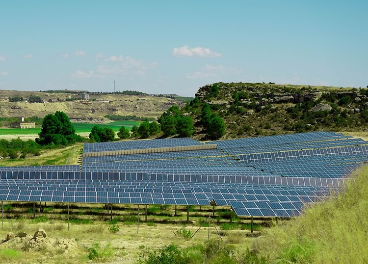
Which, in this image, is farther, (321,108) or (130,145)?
(321,108)

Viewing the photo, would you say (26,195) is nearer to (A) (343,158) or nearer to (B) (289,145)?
(A) (343,158)

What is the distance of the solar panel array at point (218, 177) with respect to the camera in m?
28.2

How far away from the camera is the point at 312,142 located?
61500mm

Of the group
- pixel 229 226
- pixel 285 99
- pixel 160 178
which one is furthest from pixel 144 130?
pixel 229 226

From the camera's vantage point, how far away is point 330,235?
47.0 feet

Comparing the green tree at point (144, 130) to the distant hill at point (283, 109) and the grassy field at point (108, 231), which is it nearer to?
the distant hill at point (283, 109)

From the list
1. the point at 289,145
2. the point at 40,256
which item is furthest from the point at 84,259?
the point at 289,145

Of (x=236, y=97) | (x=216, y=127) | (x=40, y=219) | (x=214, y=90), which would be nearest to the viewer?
(x=40, y=219)

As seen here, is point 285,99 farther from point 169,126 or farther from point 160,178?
point 160,178

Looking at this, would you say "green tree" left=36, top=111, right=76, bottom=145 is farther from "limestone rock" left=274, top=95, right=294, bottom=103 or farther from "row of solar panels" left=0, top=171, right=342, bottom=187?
"limestone rock" left=274, top=95, right=294, bottom=103

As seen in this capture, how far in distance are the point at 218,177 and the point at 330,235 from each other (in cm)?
2234

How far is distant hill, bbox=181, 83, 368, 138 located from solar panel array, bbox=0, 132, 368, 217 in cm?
2184

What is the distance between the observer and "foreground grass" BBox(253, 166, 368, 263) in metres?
11.8

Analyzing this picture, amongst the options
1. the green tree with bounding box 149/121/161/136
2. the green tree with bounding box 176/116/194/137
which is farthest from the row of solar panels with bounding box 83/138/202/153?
the green tree with bounding box 149/121/161/136
